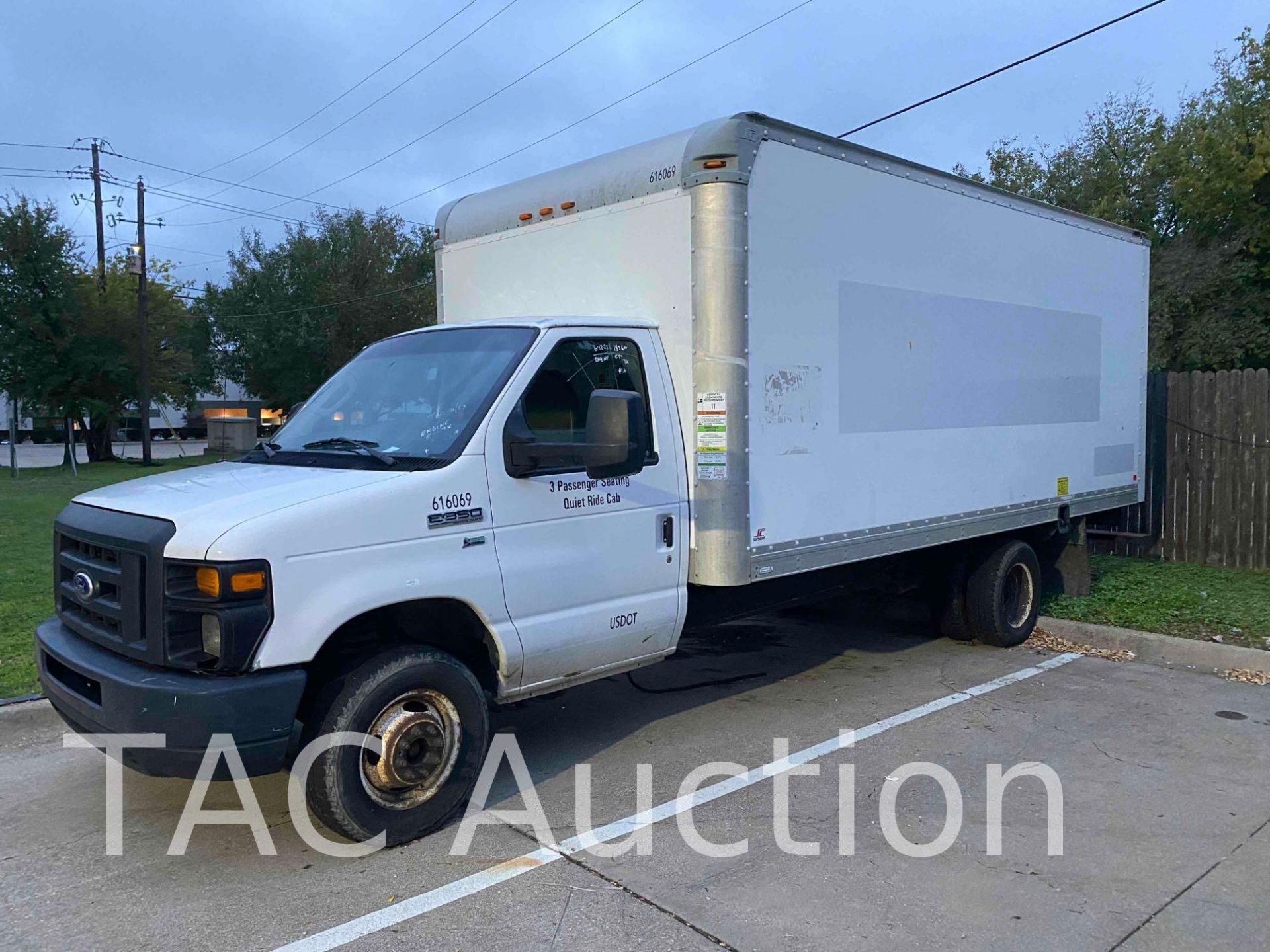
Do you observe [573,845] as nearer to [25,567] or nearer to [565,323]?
[565,323]

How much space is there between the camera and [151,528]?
4031 mm

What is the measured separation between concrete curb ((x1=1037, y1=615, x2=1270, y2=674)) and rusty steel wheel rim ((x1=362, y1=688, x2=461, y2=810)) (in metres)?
5.72

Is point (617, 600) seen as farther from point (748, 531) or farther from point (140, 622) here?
point (140, 622)

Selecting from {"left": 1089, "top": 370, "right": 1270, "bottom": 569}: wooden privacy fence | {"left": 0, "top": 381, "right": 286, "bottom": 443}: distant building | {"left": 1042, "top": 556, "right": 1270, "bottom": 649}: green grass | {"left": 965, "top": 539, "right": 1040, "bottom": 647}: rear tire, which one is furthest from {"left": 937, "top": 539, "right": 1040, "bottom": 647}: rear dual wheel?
{"left": 0, "top": 381, "right": 286, "bottom": 443}: distant building

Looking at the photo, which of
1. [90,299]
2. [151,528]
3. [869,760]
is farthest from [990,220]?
[90,299]

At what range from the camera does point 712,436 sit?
5.29m

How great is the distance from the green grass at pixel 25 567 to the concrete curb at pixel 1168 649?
7.11m

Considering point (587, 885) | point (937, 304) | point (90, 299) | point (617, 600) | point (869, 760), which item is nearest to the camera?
point (587, 885)

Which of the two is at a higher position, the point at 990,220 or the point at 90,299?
the point at 90,299

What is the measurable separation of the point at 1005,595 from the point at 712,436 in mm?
3945

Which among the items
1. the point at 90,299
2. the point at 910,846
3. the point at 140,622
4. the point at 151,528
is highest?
the point at 90,299

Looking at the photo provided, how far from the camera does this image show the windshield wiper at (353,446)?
4504 millimetres

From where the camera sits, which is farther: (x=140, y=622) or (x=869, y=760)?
(x=869, y=760)

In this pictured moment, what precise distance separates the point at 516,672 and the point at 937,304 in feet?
12.7
